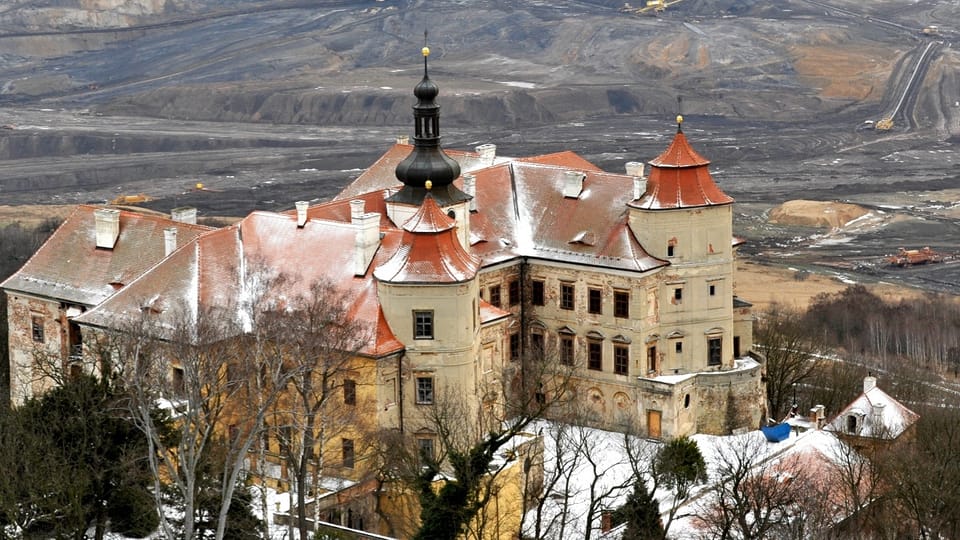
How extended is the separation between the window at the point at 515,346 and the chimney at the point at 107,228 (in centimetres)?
1803

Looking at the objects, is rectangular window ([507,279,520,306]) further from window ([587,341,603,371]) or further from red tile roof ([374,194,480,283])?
red tile roof ([374,194,480,283])

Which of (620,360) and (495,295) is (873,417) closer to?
(620,360)

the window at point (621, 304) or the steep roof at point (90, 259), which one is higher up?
the steep roof at point (90, 259)

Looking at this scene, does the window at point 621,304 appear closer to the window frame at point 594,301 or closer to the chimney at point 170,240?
the window frame at point 594,301

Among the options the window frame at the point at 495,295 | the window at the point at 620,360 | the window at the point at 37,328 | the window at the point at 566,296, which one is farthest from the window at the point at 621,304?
the window at the point at 37,328

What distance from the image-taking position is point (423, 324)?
2749 inches

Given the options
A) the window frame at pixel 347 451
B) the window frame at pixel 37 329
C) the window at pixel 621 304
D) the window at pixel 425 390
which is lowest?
the window frame at pixel 347 451

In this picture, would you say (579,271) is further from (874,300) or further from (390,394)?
(874,300)

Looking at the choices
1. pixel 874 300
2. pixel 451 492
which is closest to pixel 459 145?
pixel 874 300

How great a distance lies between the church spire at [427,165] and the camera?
74688mm

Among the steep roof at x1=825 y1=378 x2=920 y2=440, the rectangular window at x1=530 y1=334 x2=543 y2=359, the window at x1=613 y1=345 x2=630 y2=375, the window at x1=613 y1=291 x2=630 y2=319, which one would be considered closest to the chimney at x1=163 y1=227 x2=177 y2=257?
the rectangular window at x1=530 y1=334 x2=543 y2=359

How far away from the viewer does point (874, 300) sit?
384ft

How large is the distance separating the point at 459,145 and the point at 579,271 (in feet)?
370

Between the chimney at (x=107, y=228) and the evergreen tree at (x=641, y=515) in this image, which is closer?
the evergreen tree at (x=641, y=515)
